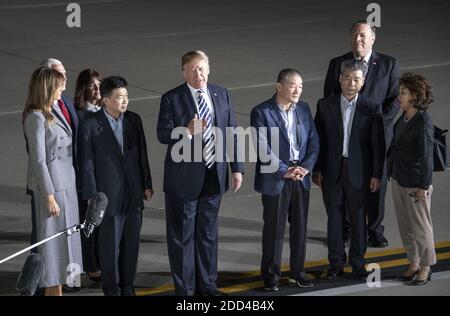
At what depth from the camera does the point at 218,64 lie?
1950 cm

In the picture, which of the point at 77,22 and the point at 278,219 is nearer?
the point at 278,219

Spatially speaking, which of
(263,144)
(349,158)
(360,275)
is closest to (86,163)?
(263,144)

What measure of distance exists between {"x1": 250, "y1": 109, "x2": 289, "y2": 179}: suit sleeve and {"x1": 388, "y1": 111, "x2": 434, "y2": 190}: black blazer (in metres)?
1.01

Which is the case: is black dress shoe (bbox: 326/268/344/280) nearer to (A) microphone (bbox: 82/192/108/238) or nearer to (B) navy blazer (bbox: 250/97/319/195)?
(B) navy blazer (bbox: 250/97/319/195)

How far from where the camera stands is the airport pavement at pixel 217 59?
1148 cm

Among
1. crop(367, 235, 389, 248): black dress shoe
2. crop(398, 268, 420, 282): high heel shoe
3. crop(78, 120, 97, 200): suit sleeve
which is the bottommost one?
crop(398, 268, 420, 282): high heel shoe

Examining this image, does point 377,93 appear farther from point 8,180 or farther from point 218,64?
point 218,64

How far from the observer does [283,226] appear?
10266 mm

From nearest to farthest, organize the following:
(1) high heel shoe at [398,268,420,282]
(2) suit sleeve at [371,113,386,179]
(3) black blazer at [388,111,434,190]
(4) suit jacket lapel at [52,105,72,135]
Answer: (4) suit jacket lapel at [52,105,72,135] < (3) black blazer at [388,111,434,190] < (1) high heel shoe at [398,268,420,282] < (2) suit sleeve at [371,113,386,179]

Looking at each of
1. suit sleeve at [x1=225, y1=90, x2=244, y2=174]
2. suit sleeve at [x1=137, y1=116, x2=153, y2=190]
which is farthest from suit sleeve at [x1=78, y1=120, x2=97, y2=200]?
suit sleeve at [x1=225, y1=90, x2=244, y2=174]

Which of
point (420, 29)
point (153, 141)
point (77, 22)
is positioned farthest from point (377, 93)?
point (77, 22)

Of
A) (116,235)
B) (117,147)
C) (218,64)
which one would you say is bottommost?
(116,235)

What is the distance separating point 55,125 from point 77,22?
14049mm

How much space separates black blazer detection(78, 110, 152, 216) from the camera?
32.1ft
